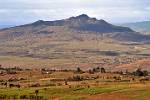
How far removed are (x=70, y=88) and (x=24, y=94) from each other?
10.8 metres

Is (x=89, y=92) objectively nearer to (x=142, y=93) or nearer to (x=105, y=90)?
(x=105, y=90)

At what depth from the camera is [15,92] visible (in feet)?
310

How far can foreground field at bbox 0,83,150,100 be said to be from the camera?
84.9m

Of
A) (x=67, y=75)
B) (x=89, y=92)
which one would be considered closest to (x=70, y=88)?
(x=89, y=92)

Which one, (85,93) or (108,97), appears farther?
(85,93)

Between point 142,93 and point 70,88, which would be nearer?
point 142,93

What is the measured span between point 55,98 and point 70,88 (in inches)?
431

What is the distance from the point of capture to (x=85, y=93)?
91500 millimetres

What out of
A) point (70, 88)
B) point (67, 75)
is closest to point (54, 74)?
point (67, 75)

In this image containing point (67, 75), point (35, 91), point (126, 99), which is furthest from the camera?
point (67, 75)

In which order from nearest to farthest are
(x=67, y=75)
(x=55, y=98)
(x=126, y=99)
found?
(x=126, y=99) → (x=55, y=98) → (x=67, y=75)

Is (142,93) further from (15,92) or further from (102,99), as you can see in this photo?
(15,92)

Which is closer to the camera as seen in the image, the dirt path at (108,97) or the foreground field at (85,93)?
the dirt path at (108,97)

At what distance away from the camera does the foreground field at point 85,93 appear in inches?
3342
